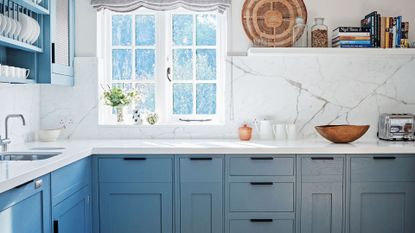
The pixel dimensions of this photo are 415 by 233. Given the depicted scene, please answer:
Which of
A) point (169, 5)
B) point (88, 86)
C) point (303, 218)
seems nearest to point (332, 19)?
point (169, 5)

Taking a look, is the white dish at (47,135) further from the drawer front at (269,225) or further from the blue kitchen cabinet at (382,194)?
the blue kitchen cabinet at (382,194)

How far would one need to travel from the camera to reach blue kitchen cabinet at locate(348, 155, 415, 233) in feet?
9.95

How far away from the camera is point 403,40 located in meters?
3.45

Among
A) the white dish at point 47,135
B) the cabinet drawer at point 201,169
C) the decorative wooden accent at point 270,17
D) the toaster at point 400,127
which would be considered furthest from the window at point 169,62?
the toaster at point 400,127

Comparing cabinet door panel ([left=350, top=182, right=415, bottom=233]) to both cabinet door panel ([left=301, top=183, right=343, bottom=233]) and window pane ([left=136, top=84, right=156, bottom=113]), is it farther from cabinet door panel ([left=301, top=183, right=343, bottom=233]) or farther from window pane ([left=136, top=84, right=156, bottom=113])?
window pane ([left=136, top=84, right=156, bottom=113])

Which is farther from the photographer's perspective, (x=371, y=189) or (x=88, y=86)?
(x=88, y=86)

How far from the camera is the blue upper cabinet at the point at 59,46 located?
301 cm

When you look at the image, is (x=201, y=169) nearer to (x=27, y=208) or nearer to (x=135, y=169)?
(x=135, y=169)

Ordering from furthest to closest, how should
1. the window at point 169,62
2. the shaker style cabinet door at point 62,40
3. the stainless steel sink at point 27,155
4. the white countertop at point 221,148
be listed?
the window at point 169,62 → the shaker style cabinet door at point 62,40 → the white countertop at point 221,148 → the stainless steel sink at point 27,155

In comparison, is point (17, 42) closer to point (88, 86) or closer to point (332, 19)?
point (88, 86)

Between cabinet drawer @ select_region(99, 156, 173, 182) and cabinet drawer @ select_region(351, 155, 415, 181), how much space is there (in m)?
1.28

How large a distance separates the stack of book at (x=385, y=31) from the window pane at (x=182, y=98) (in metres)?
1.52

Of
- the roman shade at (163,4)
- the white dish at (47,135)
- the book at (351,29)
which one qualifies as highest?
the roman shade at (163,4)

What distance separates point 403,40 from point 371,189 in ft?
4.04
